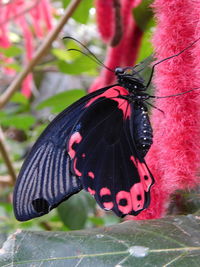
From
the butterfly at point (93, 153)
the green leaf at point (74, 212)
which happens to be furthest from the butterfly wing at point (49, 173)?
the green leaf at point (74, 212)

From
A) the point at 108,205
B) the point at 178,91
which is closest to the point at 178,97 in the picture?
the point at 178,91

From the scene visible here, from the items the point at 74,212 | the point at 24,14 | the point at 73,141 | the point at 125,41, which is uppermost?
the point at 24,14

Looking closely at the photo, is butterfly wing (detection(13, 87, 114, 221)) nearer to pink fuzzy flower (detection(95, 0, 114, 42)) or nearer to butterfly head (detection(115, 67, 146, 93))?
butterfly head (detection(115, 67, 146, 93))

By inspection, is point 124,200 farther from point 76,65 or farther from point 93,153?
point 76,65

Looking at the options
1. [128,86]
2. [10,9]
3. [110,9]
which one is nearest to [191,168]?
[128,86]

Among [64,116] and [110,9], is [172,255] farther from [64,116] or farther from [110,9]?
[110,9]

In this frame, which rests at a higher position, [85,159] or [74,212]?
[85,159]

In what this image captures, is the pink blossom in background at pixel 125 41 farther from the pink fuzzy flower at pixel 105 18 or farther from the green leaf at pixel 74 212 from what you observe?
the green leaf at pixel 74 212
